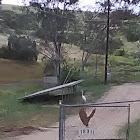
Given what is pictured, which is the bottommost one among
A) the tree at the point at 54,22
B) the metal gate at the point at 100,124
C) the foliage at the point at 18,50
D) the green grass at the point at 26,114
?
the green grass at the point at 26,114

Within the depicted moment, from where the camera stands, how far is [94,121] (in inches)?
449

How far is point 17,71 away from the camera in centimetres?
3809

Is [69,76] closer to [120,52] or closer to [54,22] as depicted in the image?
[54,22]

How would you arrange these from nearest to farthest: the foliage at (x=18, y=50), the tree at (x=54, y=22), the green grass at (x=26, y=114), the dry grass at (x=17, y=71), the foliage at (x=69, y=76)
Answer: the green grass at (x=26, y=114) < the foliage at (x=69, y=76) < the tree at (x=54, y=22) < the dry grass at (x=17, y=71) < the foliage at (x=18, y=50)

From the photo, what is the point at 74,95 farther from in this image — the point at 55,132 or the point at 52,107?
the point at 55,132

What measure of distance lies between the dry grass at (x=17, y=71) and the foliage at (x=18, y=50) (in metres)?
1.04

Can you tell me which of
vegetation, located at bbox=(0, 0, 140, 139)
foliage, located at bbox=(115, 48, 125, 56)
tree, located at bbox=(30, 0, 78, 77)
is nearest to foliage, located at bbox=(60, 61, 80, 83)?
vegetation, located at bbox=(0, 0, 140, 139)

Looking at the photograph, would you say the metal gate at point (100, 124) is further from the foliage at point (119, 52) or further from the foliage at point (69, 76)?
the foliage at point (119, 52)

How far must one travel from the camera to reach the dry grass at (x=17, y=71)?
117 ft

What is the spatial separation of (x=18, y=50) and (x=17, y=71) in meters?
3.66

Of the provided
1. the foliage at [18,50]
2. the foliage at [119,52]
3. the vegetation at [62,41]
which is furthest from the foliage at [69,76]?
the foliage at [119,52]

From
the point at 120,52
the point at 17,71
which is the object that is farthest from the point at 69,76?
the point at 120,52

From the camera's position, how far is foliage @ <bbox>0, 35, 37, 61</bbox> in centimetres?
3764

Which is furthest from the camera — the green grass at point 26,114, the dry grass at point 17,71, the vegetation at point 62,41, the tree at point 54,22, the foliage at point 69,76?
the dry grass at point 17,71
